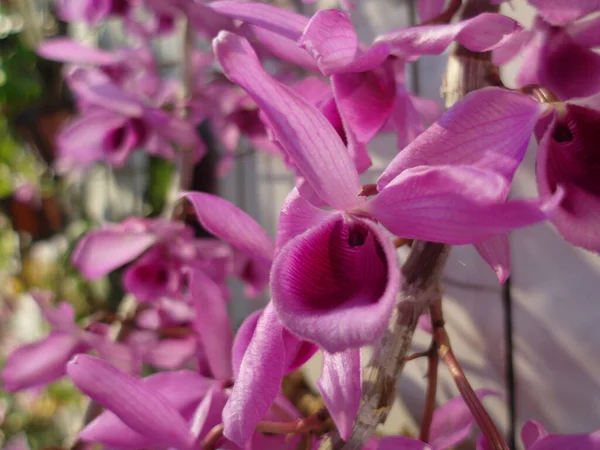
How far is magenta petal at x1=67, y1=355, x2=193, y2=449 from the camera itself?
28 cm

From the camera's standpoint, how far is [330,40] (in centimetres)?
22

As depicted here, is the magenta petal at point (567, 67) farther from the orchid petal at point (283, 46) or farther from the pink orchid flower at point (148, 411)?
the pink orchid flower at point (148, 411)

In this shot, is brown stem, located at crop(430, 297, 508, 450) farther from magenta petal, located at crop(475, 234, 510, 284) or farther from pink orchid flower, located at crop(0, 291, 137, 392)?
pink orchid flower, located at crop(0, 291, 137, 392)

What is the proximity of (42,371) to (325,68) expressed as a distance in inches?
18.3

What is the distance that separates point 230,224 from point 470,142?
0.14 metres

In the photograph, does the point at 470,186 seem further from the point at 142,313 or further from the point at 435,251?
the point at 142,313

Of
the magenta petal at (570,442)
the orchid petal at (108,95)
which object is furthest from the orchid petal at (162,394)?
the orchid petal at (108,95)

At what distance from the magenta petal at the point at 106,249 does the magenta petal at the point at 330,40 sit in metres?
0.42

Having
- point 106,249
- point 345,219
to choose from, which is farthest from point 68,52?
Result: point 345,219

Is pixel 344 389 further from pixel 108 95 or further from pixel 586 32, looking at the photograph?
pixel 108 95

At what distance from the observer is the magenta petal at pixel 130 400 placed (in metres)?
0.28

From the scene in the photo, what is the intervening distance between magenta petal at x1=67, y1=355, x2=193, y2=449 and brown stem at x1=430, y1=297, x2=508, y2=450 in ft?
0.50

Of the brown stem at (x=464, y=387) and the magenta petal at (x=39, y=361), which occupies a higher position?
the brown stem at (x=464, y=387)

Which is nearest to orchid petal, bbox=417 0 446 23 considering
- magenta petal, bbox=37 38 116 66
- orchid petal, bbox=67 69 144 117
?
orchid petal, bbox=67 69 144 117
